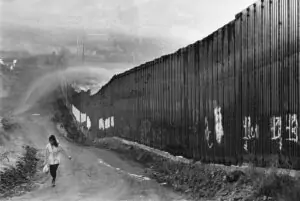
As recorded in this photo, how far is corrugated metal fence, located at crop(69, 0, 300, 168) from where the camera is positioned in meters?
8.39

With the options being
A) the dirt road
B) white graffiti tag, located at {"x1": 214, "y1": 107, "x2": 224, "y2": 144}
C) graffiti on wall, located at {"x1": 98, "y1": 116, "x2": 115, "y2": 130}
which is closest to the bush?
the dirt road

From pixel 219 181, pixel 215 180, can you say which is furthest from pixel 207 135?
pixel 219 181

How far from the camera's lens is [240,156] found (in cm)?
1028

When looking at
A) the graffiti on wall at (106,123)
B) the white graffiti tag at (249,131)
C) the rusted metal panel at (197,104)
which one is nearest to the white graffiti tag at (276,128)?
the white graffiti tag at (249,131)

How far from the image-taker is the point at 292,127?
26.7ft

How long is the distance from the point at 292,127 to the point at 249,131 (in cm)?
177

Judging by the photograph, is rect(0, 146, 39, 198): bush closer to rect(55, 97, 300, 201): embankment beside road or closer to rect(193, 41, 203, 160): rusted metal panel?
rect(55, 97, 300, 201): embankment beside road

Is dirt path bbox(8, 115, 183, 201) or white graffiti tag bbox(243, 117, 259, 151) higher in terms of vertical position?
white graffiti tag bbox(243, 117, 259, 151)

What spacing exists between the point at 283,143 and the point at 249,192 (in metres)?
1.21

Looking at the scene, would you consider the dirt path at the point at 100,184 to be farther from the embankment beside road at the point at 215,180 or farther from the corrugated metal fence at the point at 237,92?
the corrugated metal fence at the point at 237,92

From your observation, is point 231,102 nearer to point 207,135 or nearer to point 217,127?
point 217,127

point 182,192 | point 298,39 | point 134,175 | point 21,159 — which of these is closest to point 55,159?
point 134,175

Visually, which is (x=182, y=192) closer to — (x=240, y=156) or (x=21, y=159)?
(x=240, y=156)

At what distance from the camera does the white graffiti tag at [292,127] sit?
8.04 meters
